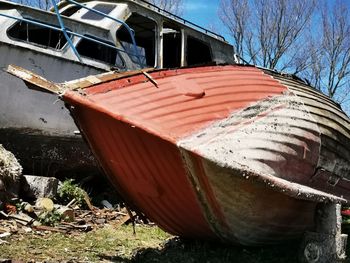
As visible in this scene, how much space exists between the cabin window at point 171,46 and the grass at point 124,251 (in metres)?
4.75

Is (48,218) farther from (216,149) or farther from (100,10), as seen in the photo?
(100,10)

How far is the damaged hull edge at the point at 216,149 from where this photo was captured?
4434 mm

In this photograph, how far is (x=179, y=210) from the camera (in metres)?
5.14

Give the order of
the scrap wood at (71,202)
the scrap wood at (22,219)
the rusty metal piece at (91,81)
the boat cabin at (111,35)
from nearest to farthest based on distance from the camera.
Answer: the rusty metal piece at (91,81) → the scrap wood at (22,219) → the scrap wood at (71,202) → the boat cabin at (111,35)

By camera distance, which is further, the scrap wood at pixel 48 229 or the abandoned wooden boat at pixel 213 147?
the scrap wood at pixel 48 229

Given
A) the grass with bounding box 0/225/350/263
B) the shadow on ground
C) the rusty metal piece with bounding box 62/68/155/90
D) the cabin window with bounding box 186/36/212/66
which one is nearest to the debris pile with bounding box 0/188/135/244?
the grass with bounding box 0/225/350/263

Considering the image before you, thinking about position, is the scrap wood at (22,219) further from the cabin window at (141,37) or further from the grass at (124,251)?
the cabin window at (141,37)

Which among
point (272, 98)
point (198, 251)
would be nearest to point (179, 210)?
point (198, 251)

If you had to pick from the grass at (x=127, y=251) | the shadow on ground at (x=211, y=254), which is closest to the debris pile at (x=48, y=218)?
the grass at (x=127, y=251)

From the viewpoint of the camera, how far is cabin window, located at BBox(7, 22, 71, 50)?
8.05m

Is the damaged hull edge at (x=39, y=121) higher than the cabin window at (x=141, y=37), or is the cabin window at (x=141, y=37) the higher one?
the cabin window at (x=141, y=37)

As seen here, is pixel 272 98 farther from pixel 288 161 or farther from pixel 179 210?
pixel 179 210

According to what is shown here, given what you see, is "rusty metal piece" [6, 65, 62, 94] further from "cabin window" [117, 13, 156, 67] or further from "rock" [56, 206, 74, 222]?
"cabin window" [117, 13, 156, 67]

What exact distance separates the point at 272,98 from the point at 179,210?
1481mm
